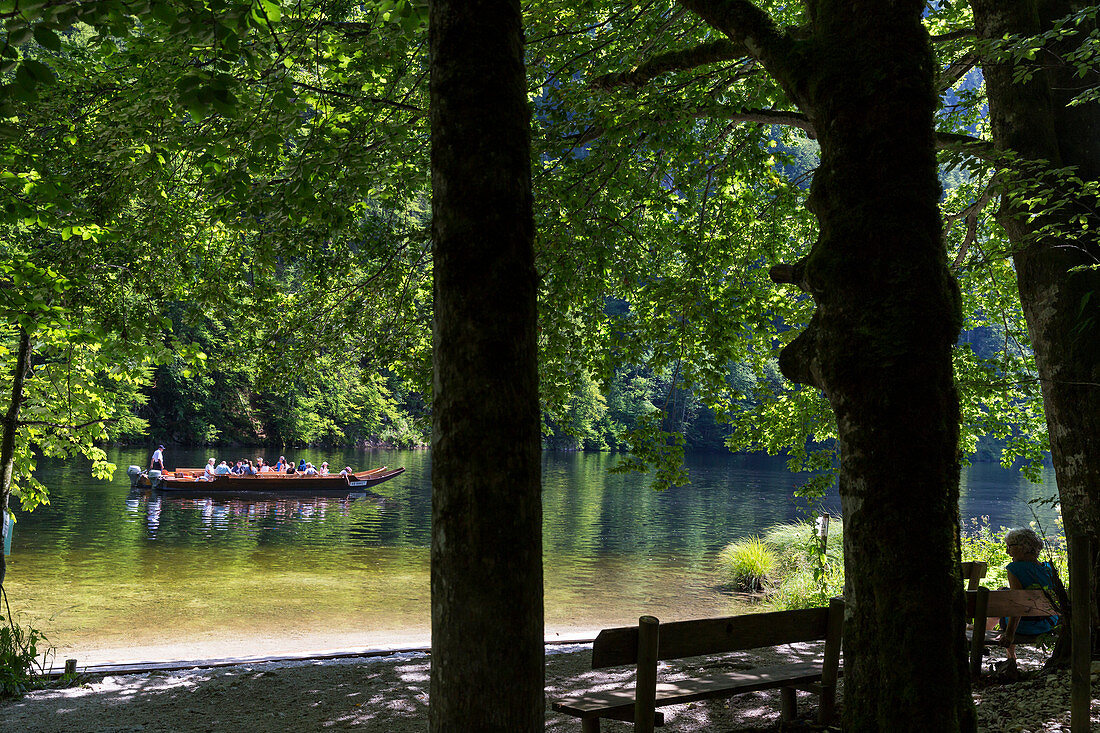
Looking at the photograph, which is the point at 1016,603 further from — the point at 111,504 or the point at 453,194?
the point at 111,504

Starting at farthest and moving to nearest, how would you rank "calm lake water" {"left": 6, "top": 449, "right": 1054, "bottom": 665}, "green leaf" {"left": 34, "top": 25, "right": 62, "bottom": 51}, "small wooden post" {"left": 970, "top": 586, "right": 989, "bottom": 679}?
"calm lake water" {"left": 6, "top": 449, "right": 1054, "bottom": 665} → "small wooden post" {"left": 970, "top": 586, "right": 989, "bottom": 679} → "green leaf" {"left": 34, "top": 25, "right": 62, "bottom": 51}

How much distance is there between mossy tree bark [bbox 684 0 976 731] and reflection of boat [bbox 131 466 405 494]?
1099 inches

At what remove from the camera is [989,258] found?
24.1ft

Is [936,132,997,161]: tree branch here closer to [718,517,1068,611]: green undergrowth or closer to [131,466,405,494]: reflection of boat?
[718,517,1068,611]: green undergrowth

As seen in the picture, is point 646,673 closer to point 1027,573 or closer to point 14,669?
point 1027,573

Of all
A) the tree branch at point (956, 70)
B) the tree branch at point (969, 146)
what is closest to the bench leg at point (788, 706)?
the tree branch at point (969, 146)

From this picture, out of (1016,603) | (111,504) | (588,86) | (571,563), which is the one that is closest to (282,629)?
(571,563)

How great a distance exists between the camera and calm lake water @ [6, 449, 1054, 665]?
11977mm

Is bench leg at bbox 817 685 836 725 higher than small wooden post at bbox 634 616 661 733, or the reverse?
small wooden post at bbox 634 616 661 733

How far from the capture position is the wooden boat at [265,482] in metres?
28.1

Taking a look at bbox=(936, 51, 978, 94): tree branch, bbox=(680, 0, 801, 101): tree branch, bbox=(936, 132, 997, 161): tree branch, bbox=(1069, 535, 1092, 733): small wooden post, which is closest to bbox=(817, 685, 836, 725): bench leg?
bbox=(1069, 535, 1092, 733): small wooden post

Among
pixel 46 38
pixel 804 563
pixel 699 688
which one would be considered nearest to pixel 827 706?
pixel 699 688

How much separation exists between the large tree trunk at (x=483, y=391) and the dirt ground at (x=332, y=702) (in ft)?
10.6

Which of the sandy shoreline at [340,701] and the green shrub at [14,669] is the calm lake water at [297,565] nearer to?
the green shrub at [14,669]
